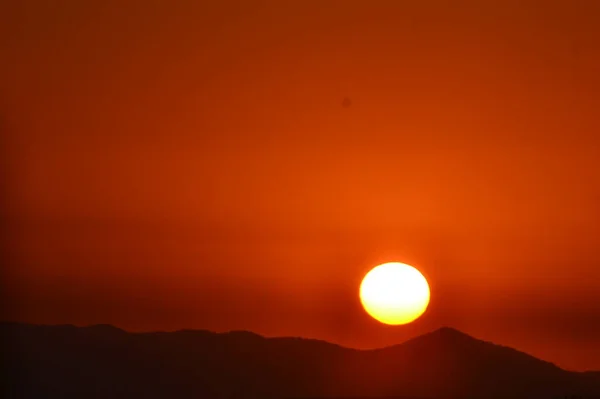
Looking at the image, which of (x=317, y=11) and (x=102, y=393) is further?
(x=317, y=11)

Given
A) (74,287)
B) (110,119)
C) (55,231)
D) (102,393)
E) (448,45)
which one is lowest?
(102,393)

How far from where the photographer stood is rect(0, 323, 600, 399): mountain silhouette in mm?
3859

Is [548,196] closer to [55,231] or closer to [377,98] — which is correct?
[377,98]

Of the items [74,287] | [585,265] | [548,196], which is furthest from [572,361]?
[74,287]

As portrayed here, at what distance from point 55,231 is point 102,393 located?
80cm

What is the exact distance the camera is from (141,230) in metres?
4.06

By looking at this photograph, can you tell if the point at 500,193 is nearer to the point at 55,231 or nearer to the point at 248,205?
the point at 248,205

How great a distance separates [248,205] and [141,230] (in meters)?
0.52

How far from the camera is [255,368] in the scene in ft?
12.8

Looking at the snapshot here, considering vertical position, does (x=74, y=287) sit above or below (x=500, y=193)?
below

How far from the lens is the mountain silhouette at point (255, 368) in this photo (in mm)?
3859

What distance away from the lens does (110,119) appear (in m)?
4.12

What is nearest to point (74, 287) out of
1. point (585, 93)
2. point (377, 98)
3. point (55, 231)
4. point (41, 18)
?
point (55, 231)

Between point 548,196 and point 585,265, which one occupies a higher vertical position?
point 548,196
